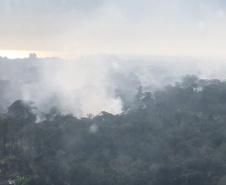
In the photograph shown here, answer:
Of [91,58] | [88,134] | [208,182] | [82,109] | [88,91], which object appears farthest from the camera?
[91,58]

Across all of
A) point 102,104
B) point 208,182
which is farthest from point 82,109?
point 208,182

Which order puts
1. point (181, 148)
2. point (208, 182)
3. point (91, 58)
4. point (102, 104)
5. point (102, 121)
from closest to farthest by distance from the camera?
1. point (208, 182)
2. point (181, 148)
3. point (102, 121)
4. point (102, 104)
5. point (91, 58)

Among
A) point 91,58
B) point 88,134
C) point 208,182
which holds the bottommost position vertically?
point 208,182

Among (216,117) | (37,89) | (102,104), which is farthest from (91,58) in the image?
(216,117)

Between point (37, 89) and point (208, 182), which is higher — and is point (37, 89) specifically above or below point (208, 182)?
above

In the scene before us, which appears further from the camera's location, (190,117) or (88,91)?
(88,91)

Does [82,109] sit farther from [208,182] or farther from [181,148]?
[208,182]

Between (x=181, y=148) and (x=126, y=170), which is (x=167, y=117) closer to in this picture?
(x=181, y=148)
